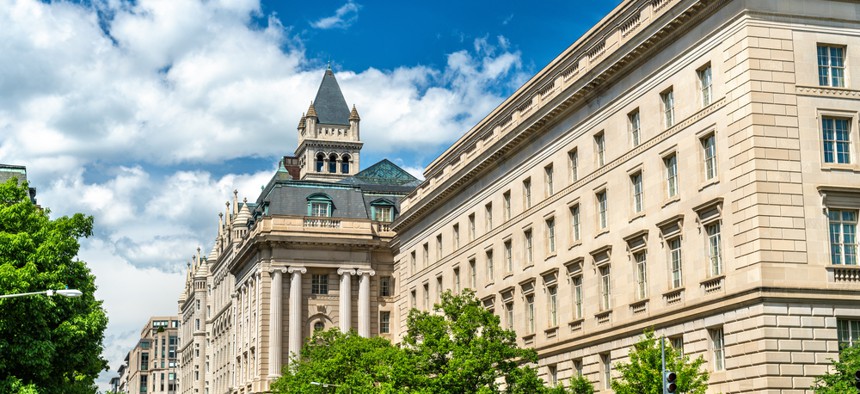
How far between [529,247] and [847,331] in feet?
76.1

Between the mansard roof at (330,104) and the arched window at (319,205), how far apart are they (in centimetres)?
5687

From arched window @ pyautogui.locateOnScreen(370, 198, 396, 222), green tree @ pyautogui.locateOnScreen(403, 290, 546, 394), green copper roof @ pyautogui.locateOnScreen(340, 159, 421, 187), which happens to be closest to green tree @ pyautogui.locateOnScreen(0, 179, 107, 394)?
green tree @ pyautogui.locateOnScreen(403, 290, 546, 394)

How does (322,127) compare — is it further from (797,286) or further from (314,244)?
(797,286)

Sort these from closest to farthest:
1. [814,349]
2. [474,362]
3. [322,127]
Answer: [814,349] < [474,362] < [322,127]

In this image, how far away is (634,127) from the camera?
2061 inches

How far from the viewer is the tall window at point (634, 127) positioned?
5192 centimetres

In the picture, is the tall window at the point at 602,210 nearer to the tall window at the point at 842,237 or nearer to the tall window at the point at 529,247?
the tall window at the point at 529,247

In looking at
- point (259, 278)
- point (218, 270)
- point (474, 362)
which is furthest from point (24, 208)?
point (218, 270)

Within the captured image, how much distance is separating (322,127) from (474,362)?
113073 millimetres

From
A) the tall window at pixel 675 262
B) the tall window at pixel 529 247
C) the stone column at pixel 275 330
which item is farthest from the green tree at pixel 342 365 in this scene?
the tall window at pixel 675 262

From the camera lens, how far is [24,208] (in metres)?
52.7

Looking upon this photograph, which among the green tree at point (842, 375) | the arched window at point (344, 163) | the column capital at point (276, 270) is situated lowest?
the green tree at point (842, 375)

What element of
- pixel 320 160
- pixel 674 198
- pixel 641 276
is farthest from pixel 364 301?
pixel 320 160

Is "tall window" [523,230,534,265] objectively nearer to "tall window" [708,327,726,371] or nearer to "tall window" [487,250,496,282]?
"tall window" [487,250,496,282]
